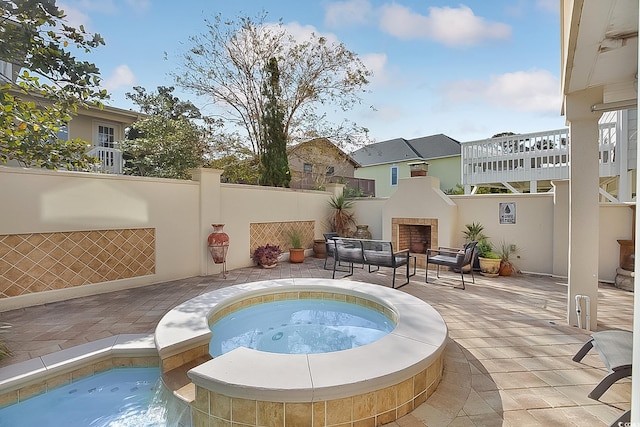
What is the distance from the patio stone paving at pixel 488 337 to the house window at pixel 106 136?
25.6ft

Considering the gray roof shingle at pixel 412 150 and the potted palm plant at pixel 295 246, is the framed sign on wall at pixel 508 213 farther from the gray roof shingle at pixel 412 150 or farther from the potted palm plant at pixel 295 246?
the gray roof shingle at pixel 412 150

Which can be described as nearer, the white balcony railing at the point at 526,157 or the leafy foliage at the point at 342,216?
the white balcony railing at the point at 526,157

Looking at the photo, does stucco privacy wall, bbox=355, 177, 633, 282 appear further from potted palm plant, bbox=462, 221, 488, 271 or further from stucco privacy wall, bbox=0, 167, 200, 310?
stucco privacy wall, bbox=0, 167, 200, 310

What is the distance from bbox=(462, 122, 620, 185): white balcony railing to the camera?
24.9 feet

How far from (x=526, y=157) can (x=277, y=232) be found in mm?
8168

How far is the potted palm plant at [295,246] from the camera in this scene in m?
8.76

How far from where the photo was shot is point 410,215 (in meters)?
8.31

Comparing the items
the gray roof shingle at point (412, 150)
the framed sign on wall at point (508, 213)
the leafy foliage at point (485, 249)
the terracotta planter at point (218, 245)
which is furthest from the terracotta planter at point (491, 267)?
the gray roof shingle at point (412, 150)

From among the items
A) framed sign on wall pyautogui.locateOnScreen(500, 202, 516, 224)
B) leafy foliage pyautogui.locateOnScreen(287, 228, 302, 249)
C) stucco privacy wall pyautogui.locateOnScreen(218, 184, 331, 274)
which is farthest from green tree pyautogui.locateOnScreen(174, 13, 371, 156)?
framed sign on wall pyautogui.locateOnScreen(500, 202, 516, 224)

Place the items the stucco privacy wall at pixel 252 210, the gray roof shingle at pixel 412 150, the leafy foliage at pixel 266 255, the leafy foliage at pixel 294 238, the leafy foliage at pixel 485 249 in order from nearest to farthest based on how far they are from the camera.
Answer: the leafy foliage at pixel 485 249 < the stucco privacy wall at pixel 252 210 < the leafy foliage at pixel 266 255 < the leafy foliage at pixel 294 238 < the gray roof shingle at pixel 412 150

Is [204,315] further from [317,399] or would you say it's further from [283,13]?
[283,13]

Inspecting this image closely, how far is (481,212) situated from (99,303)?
28.8 feet

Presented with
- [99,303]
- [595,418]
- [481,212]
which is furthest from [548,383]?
[99,303]

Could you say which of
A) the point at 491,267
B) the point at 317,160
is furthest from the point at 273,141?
the point at 491,267
